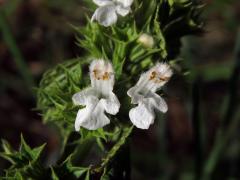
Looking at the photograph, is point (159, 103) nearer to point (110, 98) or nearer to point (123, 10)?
point (110, 98)

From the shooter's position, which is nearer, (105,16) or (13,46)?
(105,16)

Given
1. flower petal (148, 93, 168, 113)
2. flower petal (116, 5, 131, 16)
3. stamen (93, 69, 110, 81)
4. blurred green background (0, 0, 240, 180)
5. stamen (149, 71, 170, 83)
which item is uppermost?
flower petal (116, 5, 131, 16)

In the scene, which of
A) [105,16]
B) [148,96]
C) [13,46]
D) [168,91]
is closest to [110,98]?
[148,96]

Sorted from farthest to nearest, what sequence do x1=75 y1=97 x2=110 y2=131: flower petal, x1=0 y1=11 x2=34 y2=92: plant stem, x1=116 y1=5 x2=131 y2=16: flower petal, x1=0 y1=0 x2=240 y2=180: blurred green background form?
x1=0 y1=0 x2=240 y2=180: blurred green background
x1=0 y1=11 x2=34 y2=92: plant stem
x1=116 y1=5 x2=131 y2=16: flower petal
x1=75 y1=97 x2=110 y2=131: flower petal

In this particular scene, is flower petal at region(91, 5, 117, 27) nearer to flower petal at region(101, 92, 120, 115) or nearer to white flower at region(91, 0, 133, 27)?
white flower at region(91, 0, 133, 27)

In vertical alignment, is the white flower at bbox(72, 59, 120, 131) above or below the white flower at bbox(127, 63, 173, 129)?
above

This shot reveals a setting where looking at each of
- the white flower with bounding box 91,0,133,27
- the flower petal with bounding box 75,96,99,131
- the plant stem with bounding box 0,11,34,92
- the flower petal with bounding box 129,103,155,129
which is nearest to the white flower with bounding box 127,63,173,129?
the flower petal with bounding box 129,103,155,129

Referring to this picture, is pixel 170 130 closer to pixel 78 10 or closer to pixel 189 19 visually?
pixel 78 10

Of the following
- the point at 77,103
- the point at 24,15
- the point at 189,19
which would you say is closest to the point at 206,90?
the point at 24,15
